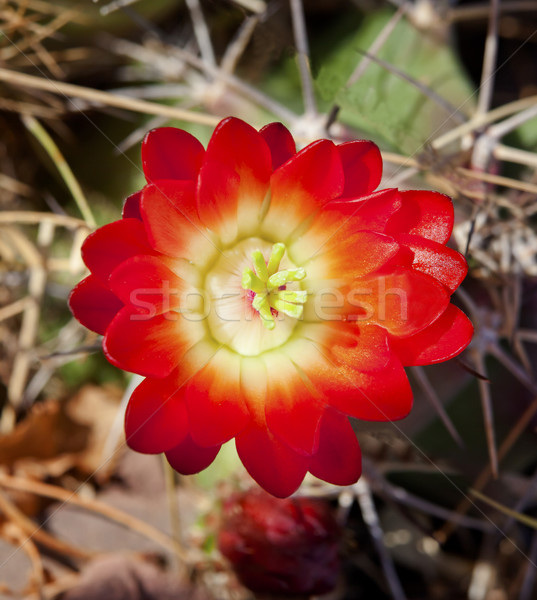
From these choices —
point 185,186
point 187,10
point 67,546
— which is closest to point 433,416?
point 185,186

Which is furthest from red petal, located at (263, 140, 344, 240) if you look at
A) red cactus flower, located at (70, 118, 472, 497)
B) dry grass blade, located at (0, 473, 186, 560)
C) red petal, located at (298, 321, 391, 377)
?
dry grass blade, located at (0, 473, 186, 560)

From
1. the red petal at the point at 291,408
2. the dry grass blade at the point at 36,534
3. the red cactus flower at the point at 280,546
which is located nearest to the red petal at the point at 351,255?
the red petal at the point at 291,408

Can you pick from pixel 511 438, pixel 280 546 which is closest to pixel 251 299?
pixel 280 546

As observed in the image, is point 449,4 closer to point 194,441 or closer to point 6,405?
point 194,441

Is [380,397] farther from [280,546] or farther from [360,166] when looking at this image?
[280,546]

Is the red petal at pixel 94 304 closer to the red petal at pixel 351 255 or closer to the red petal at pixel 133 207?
the red petal at pixel 133 207

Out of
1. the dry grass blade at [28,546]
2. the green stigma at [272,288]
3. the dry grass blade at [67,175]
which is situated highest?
the green stigma at [272,288]
